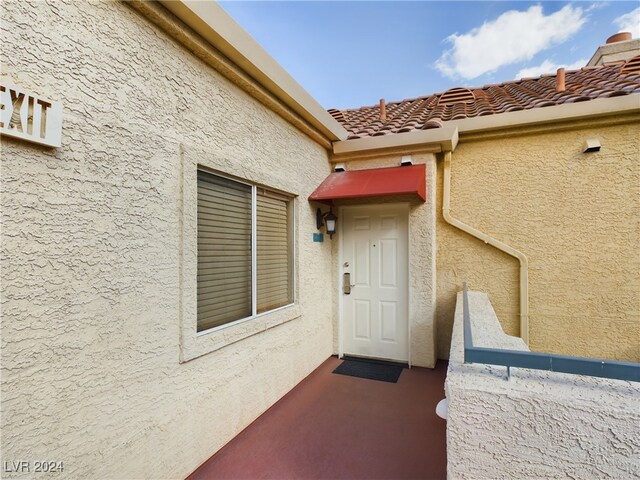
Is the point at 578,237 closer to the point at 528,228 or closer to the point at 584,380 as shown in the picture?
the point at 528,228

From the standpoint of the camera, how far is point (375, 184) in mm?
7617

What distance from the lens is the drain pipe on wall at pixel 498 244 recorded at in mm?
7641

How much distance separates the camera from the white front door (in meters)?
8.48

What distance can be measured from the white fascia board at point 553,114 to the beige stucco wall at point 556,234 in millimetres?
375

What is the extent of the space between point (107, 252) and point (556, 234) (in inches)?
375

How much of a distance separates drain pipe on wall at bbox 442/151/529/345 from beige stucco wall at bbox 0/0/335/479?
5.96 meters

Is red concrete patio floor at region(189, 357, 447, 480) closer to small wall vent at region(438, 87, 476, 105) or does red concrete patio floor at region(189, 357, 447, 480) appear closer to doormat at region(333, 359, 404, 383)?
doormat at region(333, 359, 404, 383)

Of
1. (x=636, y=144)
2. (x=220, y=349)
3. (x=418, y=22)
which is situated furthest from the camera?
(x=418, y=22)

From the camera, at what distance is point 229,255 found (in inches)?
209

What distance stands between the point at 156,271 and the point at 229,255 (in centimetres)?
157

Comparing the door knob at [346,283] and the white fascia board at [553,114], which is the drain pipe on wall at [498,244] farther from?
the door knob at [346,283]

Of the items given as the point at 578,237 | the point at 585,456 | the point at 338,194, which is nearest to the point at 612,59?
the point at 578,237

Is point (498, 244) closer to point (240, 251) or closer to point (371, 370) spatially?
point (371, 370)

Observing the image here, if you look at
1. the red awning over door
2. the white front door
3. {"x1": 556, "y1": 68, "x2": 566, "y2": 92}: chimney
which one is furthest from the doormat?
{"x1": 556, "y1": 68, "x2": 566, "y2": 92}: chimney
